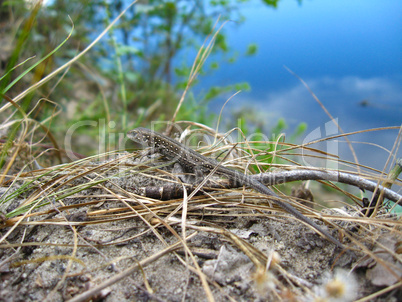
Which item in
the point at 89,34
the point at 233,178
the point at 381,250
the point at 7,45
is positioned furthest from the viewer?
the point at 89,34

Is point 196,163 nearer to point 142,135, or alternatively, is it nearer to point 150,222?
point 150,222

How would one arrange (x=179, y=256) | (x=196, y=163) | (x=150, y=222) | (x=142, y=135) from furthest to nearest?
1. (x=142, y=135)
2. (x=196, y=163)
3. (x=150, y=222)
4. (x=179, y=256)

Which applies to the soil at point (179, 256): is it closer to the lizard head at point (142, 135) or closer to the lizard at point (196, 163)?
the lizard at point (196, 163)

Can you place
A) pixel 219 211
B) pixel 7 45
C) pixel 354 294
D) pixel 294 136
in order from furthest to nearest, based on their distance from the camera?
pixel 294 136 → pixel 7 45 → pixel 219 211 → pixel 354 294

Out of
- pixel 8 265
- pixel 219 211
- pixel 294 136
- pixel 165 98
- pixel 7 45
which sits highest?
pixel 7 45

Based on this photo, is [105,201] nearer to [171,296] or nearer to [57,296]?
[57,296]

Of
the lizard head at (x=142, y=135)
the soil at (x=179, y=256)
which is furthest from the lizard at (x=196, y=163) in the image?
the soil at (x=179, y=256)

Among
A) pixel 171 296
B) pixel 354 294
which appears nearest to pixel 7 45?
pixel 171 296

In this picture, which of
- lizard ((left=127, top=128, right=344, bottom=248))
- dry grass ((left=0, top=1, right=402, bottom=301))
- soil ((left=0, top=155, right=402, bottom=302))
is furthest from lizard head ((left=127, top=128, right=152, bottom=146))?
soil ((left=0, top=155, right=402, bottom=302))

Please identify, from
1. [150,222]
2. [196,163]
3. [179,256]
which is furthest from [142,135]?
[179,256]
